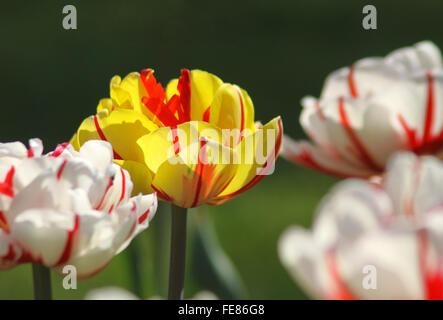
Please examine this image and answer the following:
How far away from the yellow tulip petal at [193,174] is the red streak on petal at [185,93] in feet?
0.12

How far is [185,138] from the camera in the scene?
0.29 meters

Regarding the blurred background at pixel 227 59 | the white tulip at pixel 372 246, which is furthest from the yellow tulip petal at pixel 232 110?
the blurred background at pixel 227 59

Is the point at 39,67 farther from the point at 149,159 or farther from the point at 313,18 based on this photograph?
the point at 149,159

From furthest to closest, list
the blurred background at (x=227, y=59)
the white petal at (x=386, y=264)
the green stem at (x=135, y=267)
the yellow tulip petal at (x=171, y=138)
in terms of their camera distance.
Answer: the blurred background at (x=227, y=59)
the green stem at (x=135, y=267)
the yellow tulip petal at (x=171, y=138)
the white petal at (x=386, y=264)

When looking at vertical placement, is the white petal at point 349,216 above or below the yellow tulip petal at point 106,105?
below

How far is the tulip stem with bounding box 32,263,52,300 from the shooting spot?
Result: 25cm

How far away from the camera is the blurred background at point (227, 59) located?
1.58 metres

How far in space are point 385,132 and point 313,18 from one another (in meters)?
2.65

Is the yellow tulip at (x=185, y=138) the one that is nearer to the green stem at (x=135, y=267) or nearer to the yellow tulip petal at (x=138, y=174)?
the yellow tulip petal at (x=138, y=174)

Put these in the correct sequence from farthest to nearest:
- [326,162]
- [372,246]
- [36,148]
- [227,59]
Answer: [227,59] < [326,162] < [36,148] < [372,246]

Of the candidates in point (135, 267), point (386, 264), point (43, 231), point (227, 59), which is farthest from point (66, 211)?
point (227, 59)

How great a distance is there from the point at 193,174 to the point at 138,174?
22mm

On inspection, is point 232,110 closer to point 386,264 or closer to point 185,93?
point 185,93
